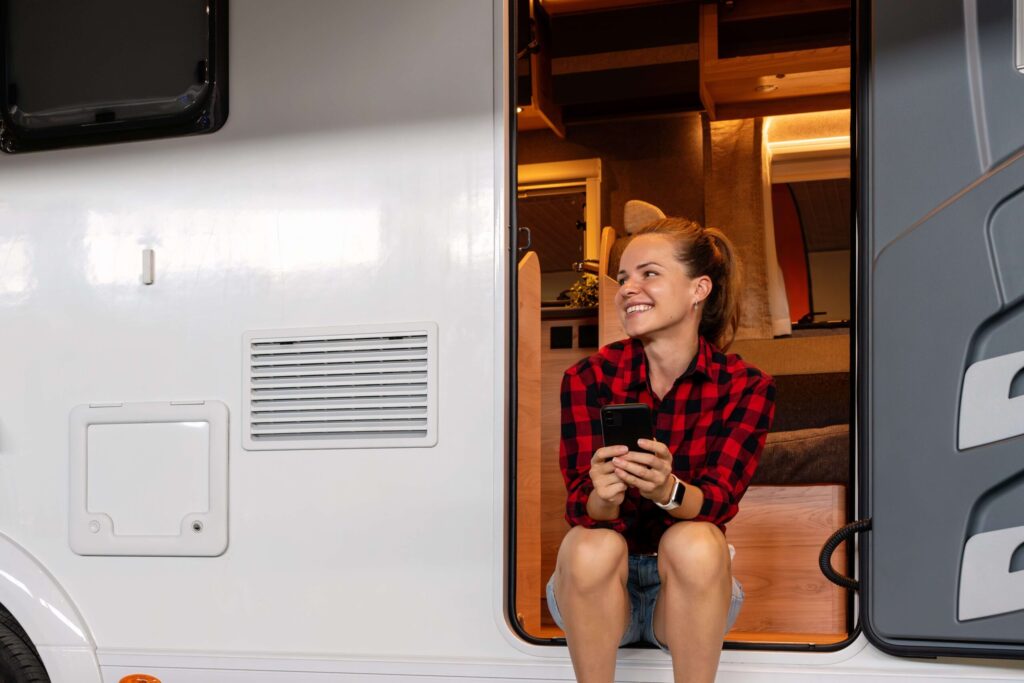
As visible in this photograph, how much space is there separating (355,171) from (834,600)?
5.46 ft

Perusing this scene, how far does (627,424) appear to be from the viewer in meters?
1.97

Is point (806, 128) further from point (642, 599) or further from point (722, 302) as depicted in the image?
point (642, 599)

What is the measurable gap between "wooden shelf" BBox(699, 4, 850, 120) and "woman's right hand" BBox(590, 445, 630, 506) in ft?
9.01

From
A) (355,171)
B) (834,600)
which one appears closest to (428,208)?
(355,171)

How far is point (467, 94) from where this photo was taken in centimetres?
228

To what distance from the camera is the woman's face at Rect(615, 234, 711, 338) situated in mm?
2256

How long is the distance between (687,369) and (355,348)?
728 millimetres

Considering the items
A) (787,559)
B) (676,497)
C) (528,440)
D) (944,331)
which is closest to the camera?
(944,331)

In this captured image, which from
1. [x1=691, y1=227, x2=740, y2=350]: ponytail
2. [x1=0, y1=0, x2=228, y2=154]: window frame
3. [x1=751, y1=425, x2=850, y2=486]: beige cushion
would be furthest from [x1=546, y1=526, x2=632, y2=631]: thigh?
[x1=0, y1=0, x2=228, y2=154]: window frame

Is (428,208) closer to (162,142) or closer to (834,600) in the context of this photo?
(162,142)

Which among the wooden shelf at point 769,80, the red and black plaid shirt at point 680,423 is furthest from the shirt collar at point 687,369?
the wooden shelf at point 769,80

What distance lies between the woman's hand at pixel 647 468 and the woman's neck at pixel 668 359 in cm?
31

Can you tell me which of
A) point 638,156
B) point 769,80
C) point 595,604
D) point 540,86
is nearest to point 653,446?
point 595,604

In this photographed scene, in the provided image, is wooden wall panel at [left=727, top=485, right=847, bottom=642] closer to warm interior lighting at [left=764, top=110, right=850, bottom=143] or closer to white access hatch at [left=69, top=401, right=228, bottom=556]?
white access hatch at [left=69, top=401, right=228, bottom=556]
